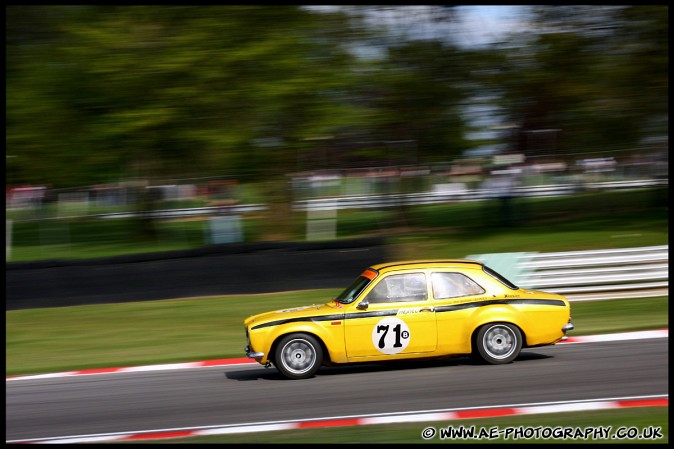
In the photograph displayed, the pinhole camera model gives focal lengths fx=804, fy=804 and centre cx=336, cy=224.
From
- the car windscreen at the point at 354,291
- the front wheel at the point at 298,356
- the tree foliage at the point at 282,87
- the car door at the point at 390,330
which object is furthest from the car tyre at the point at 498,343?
the tree foliage at the point at 282,87

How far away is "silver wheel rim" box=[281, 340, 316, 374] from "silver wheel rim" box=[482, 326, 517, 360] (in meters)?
1.92

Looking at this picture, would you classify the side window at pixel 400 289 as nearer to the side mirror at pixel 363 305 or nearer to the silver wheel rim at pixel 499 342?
the side mirror at pixel 363 305

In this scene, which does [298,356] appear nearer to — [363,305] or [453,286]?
[363,305]

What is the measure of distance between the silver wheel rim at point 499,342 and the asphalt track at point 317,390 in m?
0.16

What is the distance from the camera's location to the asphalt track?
24.7 ft

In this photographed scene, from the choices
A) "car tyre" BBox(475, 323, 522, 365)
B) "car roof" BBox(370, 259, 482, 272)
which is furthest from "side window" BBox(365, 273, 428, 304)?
"car tyre" BBox(475, 323, 522, 365)

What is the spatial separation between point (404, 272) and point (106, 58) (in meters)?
11.7

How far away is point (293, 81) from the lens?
61.2 ft

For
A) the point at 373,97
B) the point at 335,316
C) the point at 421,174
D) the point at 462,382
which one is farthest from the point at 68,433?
the point at 421,174

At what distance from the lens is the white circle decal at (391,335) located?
873cm

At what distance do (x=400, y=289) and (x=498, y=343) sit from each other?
1240 mm

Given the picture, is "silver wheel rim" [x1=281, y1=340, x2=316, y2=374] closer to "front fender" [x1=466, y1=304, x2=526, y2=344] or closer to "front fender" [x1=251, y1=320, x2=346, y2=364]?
"front fender" [x1=251, y1=320, x2=346, y2=364]

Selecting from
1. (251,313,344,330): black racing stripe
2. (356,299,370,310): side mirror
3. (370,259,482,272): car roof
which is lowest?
(251,313,344,330): black racing stripe

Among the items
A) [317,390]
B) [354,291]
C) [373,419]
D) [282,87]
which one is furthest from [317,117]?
[373,419]
